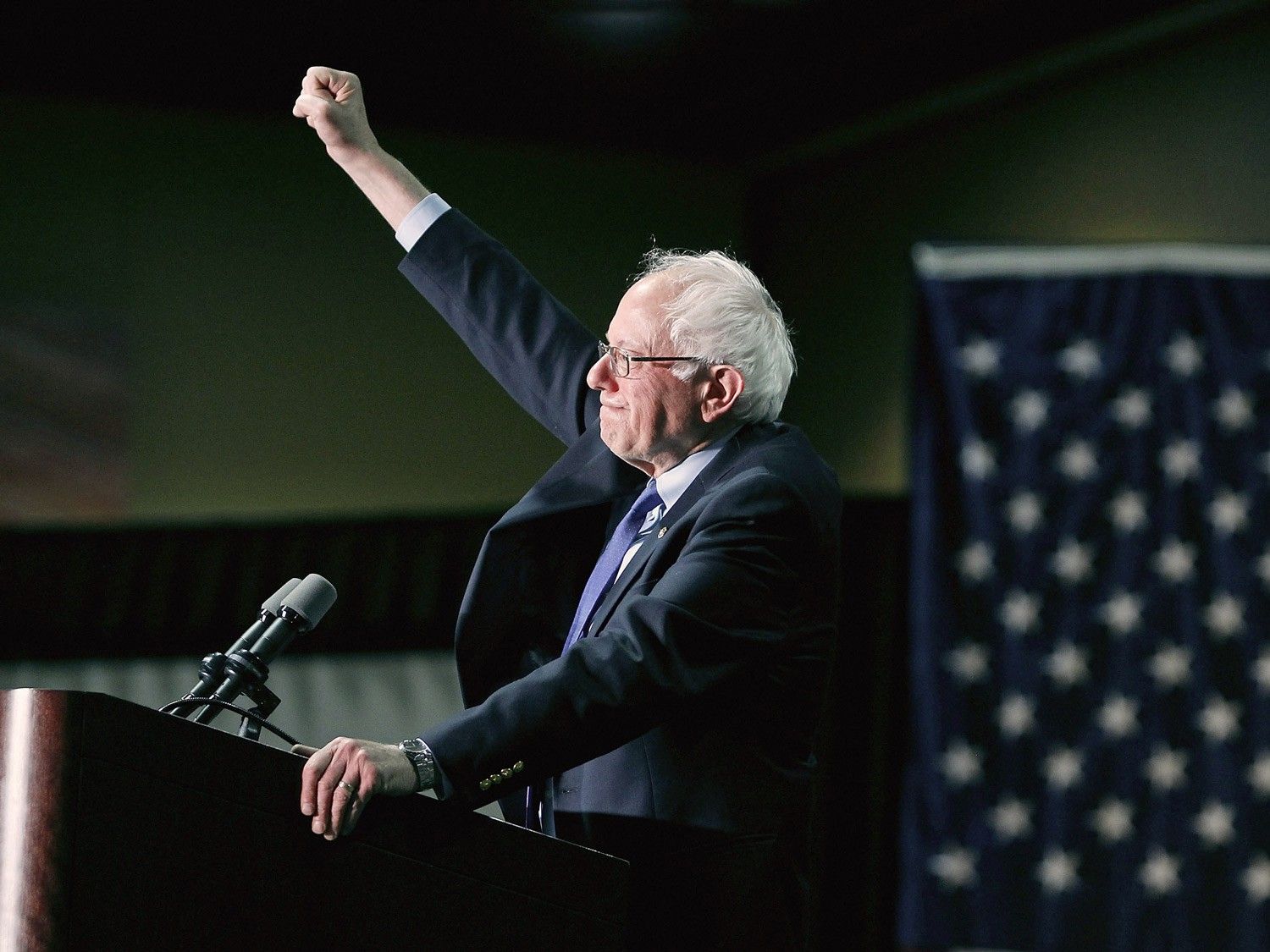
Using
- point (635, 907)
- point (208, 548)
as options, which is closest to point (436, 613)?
point (208, 548)

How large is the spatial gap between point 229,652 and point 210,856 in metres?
0.37

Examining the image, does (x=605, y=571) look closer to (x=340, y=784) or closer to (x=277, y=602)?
(x=277, y=602)

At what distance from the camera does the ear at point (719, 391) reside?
1945mm

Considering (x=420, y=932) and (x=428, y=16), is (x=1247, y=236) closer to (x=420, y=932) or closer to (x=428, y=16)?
(x=428, y=16)

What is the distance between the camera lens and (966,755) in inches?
202

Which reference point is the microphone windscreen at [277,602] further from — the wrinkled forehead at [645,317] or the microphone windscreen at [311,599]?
the wrinkled forehead at [645,317]

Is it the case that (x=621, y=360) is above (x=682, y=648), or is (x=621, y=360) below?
above

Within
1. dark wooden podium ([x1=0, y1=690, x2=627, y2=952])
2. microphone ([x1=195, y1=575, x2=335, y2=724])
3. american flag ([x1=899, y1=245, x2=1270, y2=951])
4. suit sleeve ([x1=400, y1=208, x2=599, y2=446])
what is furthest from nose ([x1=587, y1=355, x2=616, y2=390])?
american flag ([x1=899, y1=245, x2=1270, y2=951])

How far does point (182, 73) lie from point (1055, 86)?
3.30 meters

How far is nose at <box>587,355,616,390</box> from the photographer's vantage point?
1986 mm

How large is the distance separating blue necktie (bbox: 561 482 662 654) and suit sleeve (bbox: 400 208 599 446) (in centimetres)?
30

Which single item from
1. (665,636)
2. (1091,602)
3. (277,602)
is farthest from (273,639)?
(1091,602)

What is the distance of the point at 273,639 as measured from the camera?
164 centimetres

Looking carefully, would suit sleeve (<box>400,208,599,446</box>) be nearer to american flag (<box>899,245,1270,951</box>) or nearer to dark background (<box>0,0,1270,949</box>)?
american flag (<box>899,245,1270,951</box>)
